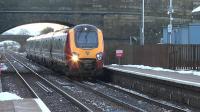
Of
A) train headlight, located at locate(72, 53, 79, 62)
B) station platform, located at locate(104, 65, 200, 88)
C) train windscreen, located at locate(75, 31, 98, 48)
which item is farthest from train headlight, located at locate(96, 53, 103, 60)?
station platform, located at locate(104, 65, 200, 88)

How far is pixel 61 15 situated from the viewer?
49.0m

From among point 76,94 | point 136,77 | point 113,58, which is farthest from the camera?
point 113,58

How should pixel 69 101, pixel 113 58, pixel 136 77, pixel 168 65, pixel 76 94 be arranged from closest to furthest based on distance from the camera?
pixel 69 101 < pixel 76 94 < pixel 136 77 < pixel 168 65 < pixel 113 58

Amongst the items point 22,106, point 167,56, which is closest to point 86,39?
point 167,56

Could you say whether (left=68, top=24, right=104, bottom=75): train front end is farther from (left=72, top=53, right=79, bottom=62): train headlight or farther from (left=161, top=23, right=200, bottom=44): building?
(left=161, top=23, right=200, bottom=44): building

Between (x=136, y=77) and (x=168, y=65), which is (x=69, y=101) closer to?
(x=136, y=77)

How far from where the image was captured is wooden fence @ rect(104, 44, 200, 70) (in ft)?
92.2

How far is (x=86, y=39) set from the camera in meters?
28.0

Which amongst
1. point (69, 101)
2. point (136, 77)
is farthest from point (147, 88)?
point (69, 101)

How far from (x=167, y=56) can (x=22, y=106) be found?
54.3 feet

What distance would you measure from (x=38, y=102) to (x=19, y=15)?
112 ft

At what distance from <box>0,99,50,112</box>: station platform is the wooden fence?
569 inches

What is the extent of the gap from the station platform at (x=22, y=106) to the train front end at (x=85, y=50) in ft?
38.7

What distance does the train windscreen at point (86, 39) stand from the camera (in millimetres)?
27766
